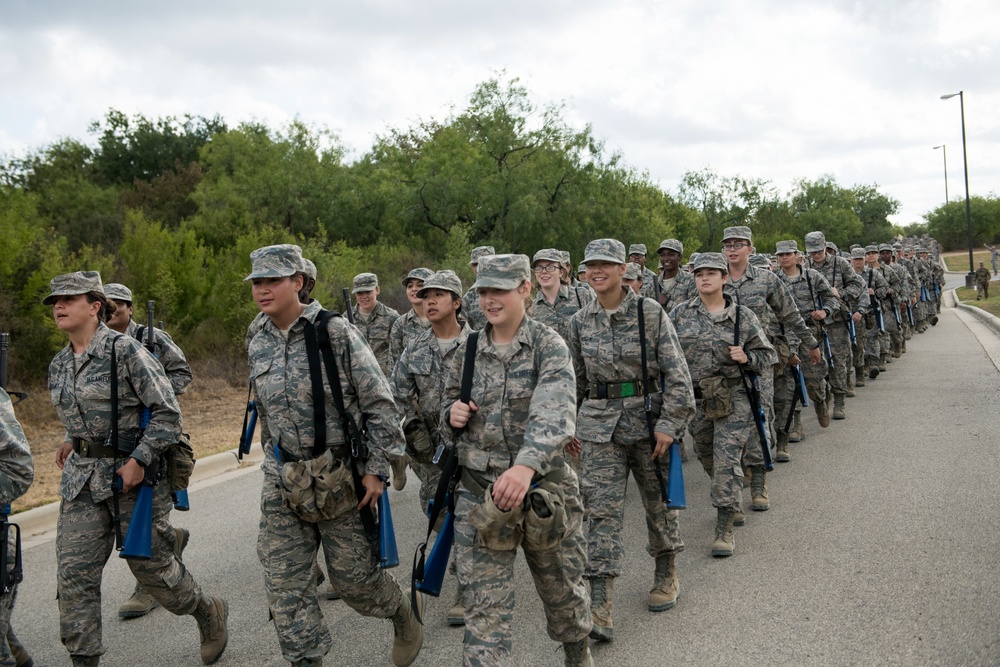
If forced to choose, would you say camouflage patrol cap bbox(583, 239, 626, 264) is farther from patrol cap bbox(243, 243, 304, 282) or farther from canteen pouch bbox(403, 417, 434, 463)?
patrol cap bbox(243, 243, 304, 282)

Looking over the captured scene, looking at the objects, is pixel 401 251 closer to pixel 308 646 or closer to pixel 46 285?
pixel 46 285

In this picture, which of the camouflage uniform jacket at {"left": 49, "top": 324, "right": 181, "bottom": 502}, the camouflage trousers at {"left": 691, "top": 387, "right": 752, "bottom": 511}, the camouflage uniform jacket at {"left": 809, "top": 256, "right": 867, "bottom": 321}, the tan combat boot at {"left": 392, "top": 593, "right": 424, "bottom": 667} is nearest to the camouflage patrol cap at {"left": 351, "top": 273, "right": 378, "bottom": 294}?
the camouflage trousers at {"left": 691, "top": 387, "right": 752, "bottom": 511}

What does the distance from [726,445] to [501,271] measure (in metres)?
3.39

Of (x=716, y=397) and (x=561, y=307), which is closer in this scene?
(x=716, y=397)

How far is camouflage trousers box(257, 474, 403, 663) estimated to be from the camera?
424 cm

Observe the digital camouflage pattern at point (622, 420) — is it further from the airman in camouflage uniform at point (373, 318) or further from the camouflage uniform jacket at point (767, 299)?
the airman in camouflage uniform at point (373, 318)

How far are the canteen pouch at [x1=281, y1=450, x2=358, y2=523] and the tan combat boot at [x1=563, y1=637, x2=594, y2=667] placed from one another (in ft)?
4.19

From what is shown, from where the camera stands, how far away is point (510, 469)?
12.4 feet

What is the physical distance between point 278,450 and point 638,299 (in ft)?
7.44

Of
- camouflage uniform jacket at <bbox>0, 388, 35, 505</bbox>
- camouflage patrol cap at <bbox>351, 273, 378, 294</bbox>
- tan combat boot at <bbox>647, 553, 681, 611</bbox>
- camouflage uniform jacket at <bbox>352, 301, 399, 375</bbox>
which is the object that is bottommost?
tan combat boot at <bbox>647, 553, 681, 611</bbox>

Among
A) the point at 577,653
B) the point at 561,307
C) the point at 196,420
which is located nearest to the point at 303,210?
the point at 196,420

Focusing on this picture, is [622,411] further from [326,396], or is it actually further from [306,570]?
[306,570]

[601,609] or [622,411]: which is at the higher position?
[622,411]

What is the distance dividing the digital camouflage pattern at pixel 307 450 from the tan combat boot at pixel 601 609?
4.27 feet
